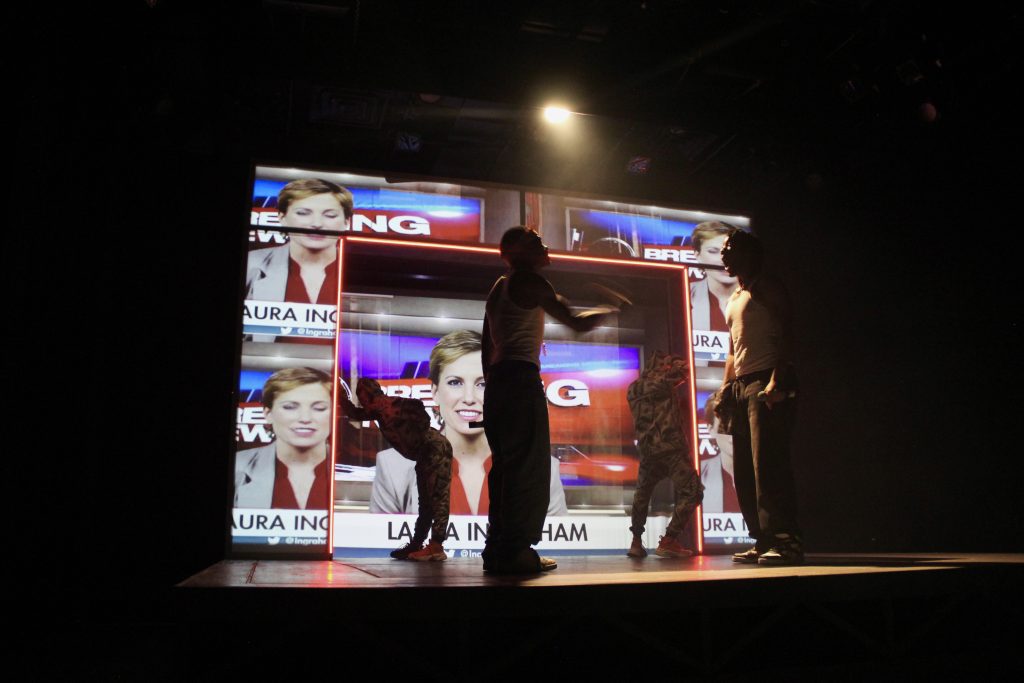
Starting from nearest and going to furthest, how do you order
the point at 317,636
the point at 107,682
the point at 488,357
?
the point at 317,636
the point at 107,682
the point at 488,357

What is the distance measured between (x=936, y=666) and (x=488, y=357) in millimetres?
1965

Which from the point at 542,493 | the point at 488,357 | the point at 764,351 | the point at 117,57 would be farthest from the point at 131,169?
the point at 764,351

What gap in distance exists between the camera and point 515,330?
2941mm

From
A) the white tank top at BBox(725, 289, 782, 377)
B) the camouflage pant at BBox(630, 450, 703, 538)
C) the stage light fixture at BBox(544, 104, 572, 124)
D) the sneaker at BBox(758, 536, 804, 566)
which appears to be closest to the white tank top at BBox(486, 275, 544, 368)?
the white tank top at BBox(725, 289, 782, 377)

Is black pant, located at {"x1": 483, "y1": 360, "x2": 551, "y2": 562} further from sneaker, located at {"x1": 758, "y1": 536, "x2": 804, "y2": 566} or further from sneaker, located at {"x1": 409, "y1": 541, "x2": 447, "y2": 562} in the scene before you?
sneaker, located at {"x1": 409, "y1": 541, "x2": 447, "y2": 562}

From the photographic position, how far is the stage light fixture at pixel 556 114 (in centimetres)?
503

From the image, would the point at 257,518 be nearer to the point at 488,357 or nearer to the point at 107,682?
the point at 107,682

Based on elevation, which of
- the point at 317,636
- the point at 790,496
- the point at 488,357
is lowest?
the point at 317,636

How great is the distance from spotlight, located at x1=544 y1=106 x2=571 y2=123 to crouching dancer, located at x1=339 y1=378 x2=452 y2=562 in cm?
223

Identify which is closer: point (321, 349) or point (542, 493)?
point (542, 493)

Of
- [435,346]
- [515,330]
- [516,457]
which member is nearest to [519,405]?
[516,457]

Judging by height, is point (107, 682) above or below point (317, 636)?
below

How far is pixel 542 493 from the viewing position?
2.83 metres

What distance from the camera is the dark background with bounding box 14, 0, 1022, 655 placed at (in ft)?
14.5
